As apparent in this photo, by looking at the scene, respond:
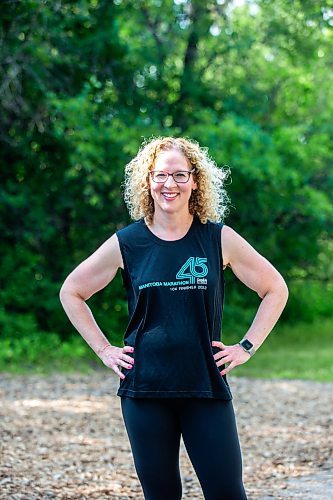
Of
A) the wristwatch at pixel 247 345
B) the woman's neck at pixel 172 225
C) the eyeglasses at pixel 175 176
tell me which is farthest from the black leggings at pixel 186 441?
the eyeglasses at pixel 175 176

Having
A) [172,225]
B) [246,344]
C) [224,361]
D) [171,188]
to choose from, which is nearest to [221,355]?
[224,361]

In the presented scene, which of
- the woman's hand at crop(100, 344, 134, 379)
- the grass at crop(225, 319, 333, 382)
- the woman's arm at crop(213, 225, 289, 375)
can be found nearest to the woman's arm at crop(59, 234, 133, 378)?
the woman's hand at crop(100, 344, 134, 379)

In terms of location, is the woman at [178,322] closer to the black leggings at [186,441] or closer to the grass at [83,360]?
the black leggings at [186,441]

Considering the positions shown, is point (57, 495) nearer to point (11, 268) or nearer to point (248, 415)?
point (248, 415)

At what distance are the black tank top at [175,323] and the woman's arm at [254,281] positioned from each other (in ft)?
0.27

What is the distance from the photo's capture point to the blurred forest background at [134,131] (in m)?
12.8

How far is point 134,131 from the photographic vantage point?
12.8 metres

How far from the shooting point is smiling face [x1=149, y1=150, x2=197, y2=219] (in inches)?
121

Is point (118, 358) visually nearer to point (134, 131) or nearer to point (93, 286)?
point (93, 286)

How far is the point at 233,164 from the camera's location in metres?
12.8

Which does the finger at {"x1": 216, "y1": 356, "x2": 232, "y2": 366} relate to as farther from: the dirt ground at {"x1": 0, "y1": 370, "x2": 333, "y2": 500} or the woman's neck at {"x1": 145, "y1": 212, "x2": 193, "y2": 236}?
the dirt ground at {"x1": 0, "y1": 370, "x2": 333, "y2": 500}

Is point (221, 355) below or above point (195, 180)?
below

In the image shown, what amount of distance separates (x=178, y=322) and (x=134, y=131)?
10095 mm

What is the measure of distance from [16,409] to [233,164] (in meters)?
5.81
